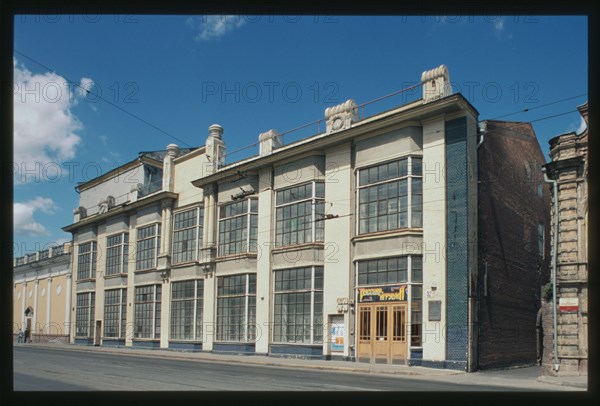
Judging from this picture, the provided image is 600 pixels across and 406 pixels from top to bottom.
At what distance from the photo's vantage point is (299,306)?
27.7m

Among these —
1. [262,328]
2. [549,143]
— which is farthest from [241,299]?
[549,143]

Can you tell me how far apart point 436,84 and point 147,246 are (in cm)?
2311

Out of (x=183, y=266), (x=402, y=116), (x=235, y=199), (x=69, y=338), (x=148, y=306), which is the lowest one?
(x=69, y=338)

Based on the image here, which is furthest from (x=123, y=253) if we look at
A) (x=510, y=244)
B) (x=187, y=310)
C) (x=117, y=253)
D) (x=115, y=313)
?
(x=510, y=244)

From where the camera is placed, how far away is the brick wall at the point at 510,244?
23.8 meters

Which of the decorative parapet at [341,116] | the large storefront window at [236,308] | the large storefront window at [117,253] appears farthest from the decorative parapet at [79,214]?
the decorative parapet at [341,116]

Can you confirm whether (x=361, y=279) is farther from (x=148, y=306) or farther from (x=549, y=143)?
(x=148, y=306)

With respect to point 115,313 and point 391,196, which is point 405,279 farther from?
point 115,313

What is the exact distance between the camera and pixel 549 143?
72.0 feet

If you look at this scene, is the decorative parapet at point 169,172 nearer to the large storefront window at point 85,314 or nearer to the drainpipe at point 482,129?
the large storefront window at point 85,314

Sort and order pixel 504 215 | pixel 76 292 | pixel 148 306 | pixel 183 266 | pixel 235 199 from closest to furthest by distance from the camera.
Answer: pixel 504 215
pixel 235 199
pixel 183 266
pixel 148 306
pixel 76 292

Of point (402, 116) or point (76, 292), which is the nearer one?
point (402, 116)
